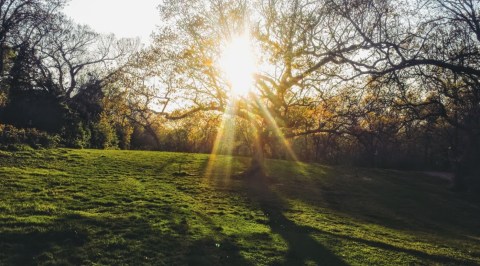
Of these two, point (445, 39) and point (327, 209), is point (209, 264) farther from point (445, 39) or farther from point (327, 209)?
point (445, 39)

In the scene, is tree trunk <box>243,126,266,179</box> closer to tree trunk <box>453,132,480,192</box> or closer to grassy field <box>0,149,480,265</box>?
grassy field <box>0,149,480,265</box>

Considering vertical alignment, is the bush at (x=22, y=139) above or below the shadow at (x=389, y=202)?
above

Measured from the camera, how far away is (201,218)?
16500mm

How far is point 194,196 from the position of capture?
21.7 m

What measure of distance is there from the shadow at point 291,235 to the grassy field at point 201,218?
46mm

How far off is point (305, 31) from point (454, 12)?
23.2 feet

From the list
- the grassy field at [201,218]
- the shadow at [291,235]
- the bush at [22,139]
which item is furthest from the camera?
the bush at [22,139]

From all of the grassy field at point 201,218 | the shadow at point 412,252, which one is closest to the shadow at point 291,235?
the grassy field at point 201,218

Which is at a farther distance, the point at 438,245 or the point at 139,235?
the point at 438,245

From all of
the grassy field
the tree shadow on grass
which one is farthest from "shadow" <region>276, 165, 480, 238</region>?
the tree shadow on grass

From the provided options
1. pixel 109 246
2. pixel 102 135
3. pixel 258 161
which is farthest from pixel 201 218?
pixel 102 135

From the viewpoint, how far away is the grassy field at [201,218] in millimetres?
11884

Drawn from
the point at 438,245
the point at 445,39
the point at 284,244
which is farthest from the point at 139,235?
the point at 445,39

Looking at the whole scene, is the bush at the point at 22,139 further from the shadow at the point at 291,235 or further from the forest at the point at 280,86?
the shadow at the point at 291,235
